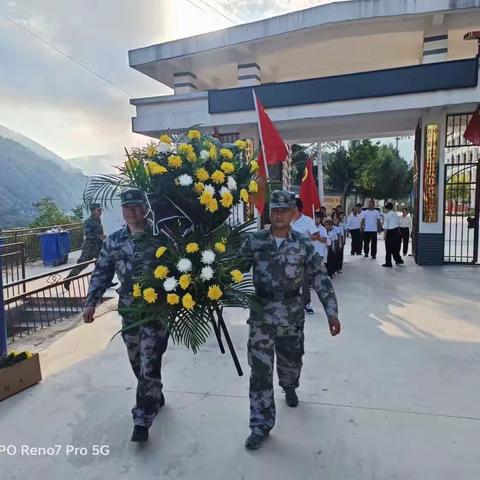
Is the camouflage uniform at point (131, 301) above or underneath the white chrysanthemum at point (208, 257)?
underneath

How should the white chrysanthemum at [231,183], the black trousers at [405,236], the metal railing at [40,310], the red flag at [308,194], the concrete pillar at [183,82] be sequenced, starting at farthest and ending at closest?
1. the concrete pillar at [183,82]
2. the black trousers at [405,236]
3. the metal railing at [40,310]
4. the red flag at [308,194]
5. the white chrysanthemum at [231,183]

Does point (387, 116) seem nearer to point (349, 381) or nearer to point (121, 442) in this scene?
point (349, 381)

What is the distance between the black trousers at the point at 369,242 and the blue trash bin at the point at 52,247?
7635 millimetres

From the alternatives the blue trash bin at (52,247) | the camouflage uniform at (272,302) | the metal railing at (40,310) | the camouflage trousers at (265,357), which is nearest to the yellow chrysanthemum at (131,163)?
the camouflage uniform at (272,302)

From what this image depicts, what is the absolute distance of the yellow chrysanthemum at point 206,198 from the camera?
2242 mm

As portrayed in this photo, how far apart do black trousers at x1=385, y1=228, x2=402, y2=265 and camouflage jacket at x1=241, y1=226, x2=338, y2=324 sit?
6433 millimetres

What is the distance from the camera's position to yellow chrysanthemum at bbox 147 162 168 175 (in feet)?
7.46

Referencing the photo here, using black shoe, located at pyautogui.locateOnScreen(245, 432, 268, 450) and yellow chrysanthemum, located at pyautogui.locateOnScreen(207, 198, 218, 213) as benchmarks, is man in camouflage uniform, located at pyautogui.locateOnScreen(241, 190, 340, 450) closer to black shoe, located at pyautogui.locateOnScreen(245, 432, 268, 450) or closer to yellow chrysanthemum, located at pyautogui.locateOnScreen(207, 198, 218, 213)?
black shoe, located at pyautogui.locateOnScreen(245, 432, 268, 450)

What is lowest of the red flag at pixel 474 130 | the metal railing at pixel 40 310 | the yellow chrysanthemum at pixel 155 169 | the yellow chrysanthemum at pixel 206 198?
the metal railing at pixel 40 310

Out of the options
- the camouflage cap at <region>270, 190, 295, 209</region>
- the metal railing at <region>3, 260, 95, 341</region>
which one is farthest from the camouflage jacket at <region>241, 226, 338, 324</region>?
the metal railing at <region>3, 260, 95, 341</region>

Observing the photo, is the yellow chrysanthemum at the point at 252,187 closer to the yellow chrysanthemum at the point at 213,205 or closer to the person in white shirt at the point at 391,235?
the yellow chrysanthemum at the point at 213,205

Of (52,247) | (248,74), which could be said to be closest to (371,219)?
(248,74)

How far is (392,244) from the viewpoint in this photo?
28.8 ft

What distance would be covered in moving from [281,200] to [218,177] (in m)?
0.45
